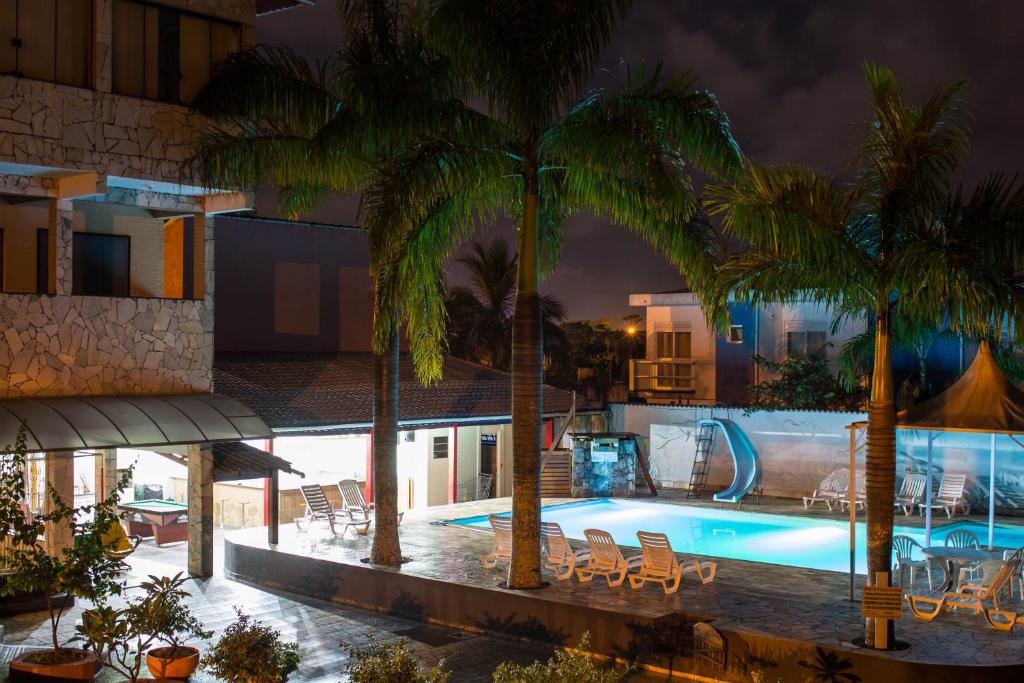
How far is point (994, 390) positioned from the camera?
49.9ft

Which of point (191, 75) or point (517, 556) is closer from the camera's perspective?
point (517, 556)

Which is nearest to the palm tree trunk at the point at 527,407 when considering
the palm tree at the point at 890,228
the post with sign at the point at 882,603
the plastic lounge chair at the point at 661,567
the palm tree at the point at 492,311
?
the plastic lounge chair at the point at 661,567

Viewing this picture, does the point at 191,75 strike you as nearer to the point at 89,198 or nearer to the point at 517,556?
the point at 89,198

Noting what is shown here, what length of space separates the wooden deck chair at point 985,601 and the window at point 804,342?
774 inches

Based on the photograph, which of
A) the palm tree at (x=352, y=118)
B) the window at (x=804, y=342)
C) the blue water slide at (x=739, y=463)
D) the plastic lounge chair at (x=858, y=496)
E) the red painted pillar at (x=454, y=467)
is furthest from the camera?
the window at (x=804, y=342)

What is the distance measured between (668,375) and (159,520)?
21059 mm

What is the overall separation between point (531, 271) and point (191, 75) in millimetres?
6920

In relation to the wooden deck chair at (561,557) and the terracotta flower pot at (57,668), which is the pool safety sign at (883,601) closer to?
the wooden deck chair at (561,557)

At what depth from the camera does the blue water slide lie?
25484 millimetres

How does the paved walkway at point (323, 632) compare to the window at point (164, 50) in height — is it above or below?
below

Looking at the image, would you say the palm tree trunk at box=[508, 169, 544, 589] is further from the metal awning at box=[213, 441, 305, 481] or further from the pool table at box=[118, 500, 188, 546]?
the pool table at box=[118, 500, 188, 546]

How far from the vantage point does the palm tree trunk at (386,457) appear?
55.1 feet

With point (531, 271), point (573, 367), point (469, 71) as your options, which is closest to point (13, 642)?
point (531, 271)

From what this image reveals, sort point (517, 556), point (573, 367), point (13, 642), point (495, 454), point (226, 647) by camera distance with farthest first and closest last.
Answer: point (573, 367) → point (495, 454) → point (517, 556) → point (13, 642) → point (226, 647)
